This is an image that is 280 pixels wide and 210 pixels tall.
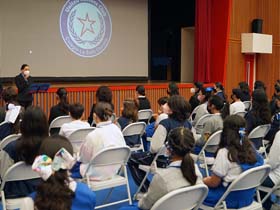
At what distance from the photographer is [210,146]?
14.2 feet

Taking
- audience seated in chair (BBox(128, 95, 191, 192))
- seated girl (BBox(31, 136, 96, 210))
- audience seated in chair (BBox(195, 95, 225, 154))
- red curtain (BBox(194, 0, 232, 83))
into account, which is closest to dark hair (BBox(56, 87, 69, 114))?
audience seated in chair (BBox(128, 95, 191, 192))

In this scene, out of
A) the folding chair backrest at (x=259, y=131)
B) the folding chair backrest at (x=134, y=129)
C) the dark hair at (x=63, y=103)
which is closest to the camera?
the folding chair backrest at (x=259, y=131)

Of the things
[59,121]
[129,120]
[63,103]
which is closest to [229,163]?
[129,120]

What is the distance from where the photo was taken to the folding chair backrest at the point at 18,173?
2.62 metres

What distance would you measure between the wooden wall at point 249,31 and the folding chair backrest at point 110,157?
29.9 ft

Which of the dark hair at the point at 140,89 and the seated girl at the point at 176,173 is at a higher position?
the dark hair at the point at 140,89

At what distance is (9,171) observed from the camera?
2.62 m

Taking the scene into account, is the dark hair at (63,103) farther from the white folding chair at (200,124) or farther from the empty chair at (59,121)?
the white folding chair at (200,124)

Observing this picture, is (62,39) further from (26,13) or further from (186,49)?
(186,49)

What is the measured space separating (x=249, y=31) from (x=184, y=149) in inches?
441

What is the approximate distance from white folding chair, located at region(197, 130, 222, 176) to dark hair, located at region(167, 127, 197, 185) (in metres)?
1.58

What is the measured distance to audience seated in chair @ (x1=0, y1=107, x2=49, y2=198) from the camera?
2.70 meters

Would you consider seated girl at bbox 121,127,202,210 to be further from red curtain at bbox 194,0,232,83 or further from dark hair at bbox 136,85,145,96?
red curtain at bbox 194,0,232,83

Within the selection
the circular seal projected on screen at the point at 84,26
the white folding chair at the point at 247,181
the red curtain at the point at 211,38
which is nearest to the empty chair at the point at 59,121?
the white folding chair at the point at 247,181
